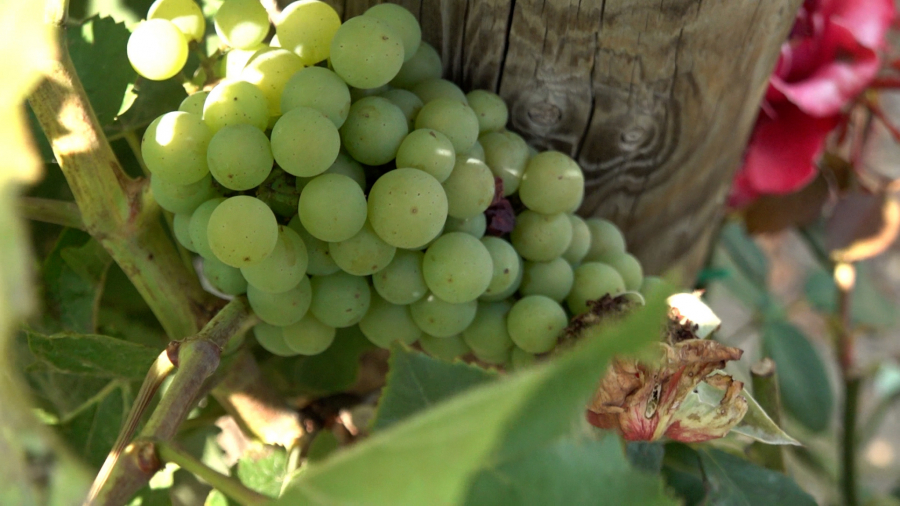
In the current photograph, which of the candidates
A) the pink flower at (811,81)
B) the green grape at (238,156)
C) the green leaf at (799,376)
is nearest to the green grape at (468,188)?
the green grape at (238,156)

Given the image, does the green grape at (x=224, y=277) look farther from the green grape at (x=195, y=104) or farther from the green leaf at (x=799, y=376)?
the green leaf at (x=799, y=376)

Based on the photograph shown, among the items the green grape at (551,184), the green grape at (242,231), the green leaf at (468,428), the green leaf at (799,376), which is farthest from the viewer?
the green leaf at (799,376)

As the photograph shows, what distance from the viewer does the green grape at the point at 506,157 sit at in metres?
0.46

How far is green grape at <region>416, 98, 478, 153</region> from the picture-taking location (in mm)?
412

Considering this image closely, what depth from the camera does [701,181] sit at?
0.61m

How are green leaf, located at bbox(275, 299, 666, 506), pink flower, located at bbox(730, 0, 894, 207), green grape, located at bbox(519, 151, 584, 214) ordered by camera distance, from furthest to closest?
pink flower, located at bbox(730, 0, 894, 207) < green grape, located at bbox(519, 151, 584, 214) < green leaf, located at bbox(275, 299, 666, 506)

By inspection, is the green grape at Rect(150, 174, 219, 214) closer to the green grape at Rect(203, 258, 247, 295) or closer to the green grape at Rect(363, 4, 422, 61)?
the green grape at Rect(203, 258, 247, 295)

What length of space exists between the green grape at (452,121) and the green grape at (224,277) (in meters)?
0.14

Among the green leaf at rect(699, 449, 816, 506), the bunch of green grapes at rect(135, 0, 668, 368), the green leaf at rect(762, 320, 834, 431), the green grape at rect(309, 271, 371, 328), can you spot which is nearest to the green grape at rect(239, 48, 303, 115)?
the bunch of green grapes at rect(135, 0, 668, 368)

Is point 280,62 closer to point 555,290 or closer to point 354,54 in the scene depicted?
point 354,54

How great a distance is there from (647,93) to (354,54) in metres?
0.22

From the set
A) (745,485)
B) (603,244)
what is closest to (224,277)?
(603,244)

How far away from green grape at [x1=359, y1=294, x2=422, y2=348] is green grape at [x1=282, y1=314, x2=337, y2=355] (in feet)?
0.09

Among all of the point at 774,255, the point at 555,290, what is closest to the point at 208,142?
the point at 555,290
